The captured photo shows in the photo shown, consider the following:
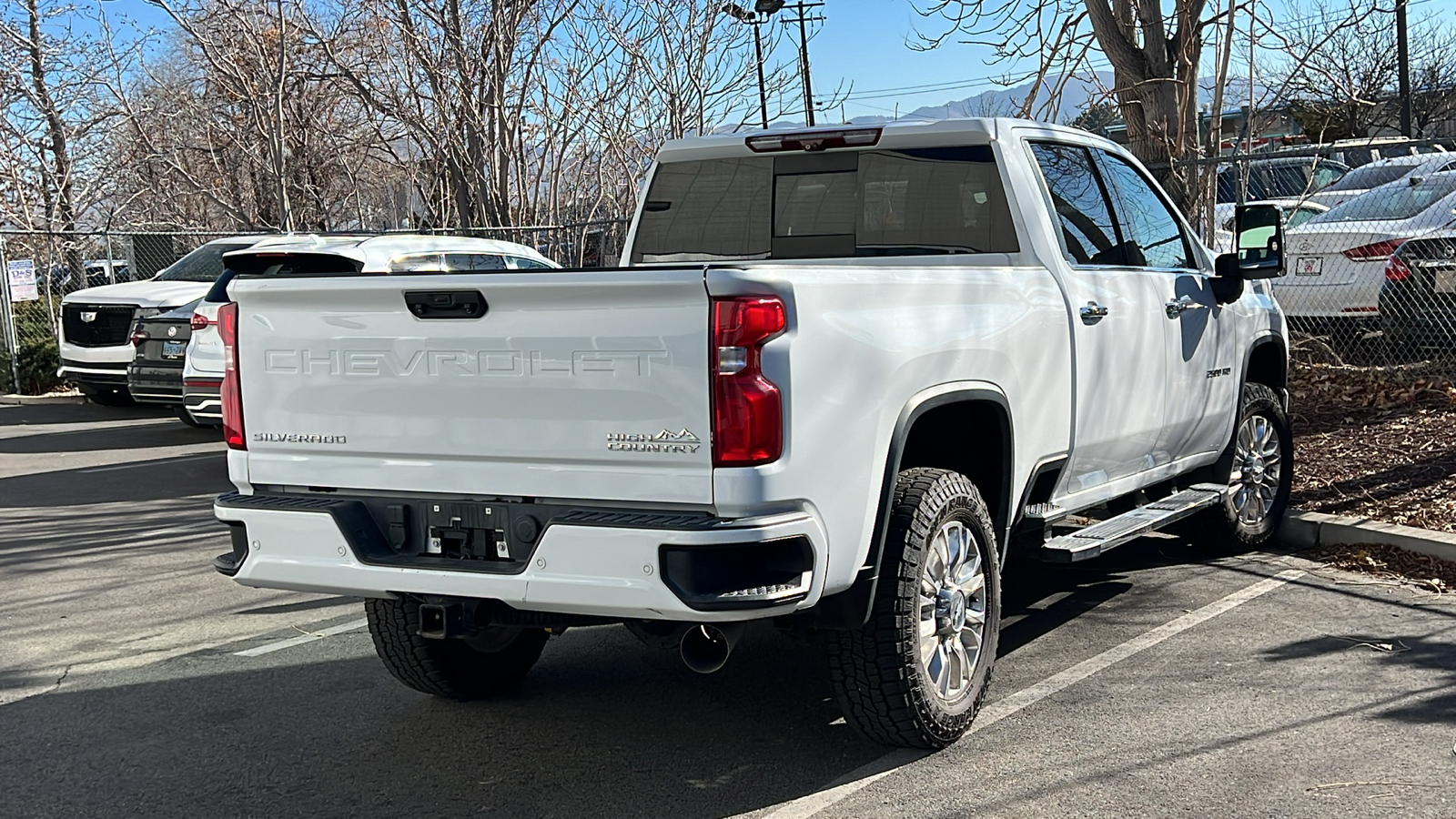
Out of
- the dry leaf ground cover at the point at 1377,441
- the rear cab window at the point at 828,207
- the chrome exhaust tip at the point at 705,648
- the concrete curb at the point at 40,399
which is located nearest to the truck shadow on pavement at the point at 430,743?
the chrome exhaust tip at the point at 705,648

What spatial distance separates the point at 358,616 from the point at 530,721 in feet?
5.85

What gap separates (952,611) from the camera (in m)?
4.43

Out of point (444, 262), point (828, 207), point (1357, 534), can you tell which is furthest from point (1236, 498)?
A: point (444, 262)

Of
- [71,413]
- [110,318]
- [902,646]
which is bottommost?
[71,413]

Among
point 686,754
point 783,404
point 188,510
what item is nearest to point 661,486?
point 783,404

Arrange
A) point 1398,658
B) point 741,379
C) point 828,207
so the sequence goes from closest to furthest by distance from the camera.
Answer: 1. point 741,379
2. point 1398,658
3. point 828,207

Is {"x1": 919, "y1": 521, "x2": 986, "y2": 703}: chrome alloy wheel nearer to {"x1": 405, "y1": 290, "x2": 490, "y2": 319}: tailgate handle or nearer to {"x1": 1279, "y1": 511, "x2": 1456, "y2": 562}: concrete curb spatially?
{"x1": 405, "y1": 290, "x2": 490, "y2": 319}: tailgate handle

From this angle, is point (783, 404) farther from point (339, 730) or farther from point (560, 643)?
point (560, 643)

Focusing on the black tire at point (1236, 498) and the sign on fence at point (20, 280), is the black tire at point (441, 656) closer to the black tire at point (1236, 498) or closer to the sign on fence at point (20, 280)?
the black tire at point (1236, 498)

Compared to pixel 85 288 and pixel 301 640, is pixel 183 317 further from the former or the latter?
pixel 301 640

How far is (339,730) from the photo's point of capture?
480 cm

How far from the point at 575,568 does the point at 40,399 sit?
1471 cm

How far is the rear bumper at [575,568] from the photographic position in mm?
3596

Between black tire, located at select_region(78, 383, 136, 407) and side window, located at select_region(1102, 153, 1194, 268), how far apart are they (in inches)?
444
